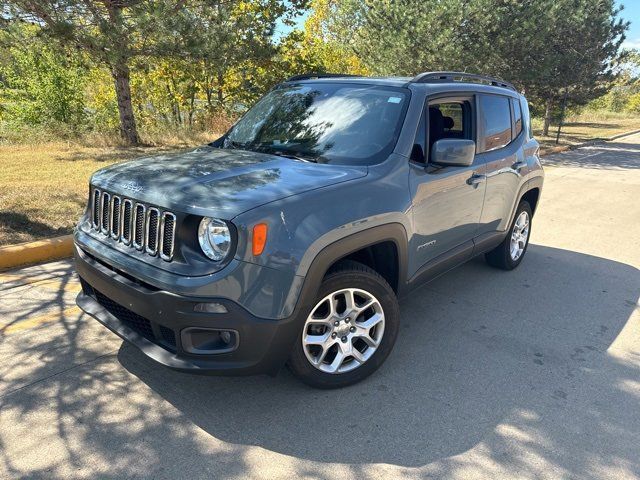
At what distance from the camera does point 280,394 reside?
296cm

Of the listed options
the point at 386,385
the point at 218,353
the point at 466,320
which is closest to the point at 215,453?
the point at 218,353

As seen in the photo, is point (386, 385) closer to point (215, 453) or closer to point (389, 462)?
point (389, 462)

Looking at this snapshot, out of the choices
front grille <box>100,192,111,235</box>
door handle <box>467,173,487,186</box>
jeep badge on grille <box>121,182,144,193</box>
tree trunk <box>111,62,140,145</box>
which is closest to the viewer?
jeep badge on grille <box>121,182,144,193</box>

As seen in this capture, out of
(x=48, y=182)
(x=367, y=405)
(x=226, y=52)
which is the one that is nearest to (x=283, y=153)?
(x=367, y=405)

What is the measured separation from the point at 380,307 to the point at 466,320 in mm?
1295

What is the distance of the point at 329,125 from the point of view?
3.54m

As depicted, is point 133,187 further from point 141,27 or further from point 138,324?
point 141,27

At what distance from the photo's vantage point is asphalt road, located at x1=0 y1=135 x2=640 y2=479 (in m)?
2.43

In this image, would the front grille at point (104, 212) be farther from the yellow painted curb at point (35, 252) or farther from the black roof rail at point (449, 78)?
the yellow painted curb at point (35, 252)

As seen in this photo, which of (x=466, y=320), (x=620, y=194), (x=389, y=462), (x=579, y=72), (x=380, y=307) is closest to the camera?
(x=389, y=462)

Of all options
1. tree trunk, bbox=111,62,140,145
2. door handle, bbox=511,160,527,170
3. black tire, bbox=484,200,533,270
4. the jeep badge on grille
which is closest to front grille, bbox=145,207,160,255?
the jeep badge on grille

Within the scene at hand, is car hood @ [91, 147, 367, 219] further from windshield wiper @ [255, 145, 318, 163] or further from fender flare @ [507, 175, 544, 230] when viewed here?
fender flare @ [507, 175, 544, 230]

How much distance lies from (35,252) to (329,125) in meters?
3.52

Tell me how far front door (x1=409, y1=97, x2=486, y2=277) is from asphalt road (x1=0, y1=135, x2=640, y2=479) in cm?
71
